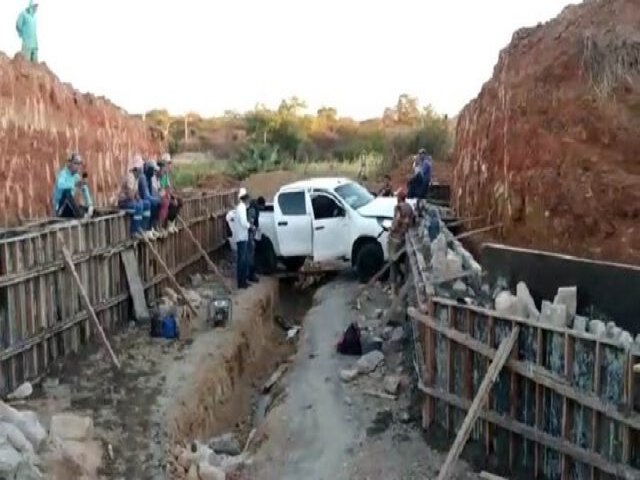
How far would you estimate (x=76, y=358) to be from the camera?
37.2ft

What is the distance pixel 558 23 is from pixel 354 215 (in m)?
5.36

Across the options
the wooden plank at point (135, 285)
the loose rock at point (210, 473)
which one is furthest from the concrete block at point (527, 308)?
the wooden plank at point (135, 285)

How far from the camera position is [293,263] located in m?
19.8

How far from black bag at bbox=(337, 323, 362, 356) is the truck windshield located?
6.21m

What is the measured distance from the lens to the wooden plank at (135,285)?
13.6 metres

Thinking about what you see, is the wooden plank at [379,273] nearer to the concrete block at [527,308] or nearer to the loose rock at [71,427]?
the concrete block at [527,308]

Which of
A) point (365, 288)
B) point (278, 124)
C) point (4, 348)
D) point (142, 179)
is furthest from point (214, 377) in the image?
point (278, 124)

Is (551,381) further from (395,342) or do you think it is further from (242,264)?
(242,264)

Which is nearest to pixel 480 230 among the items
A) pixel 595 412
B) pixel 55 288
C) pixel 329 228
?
pixel 329 228

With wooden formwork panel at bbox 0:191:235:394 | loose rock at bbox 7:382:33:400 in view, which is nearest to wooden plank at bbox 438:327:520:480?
loose rock at bbox 7:382:33:400

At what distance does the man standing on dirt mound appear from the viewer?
20562mm

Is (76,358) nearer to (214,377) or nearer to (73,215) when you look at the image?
(214,377)

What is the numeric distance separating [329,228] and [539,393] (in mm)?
11518

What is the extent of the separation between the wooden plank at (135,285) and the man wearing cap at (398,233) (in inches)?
179
